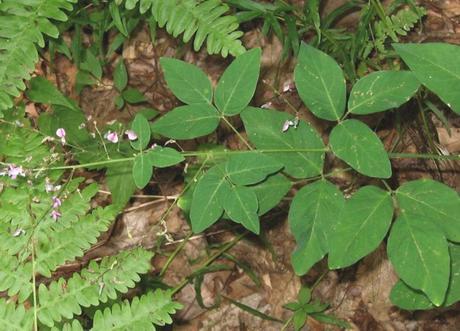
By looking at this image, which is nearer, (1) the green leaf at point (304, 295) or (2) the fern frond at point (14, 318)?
(2) the fern frond at point (14, 318)

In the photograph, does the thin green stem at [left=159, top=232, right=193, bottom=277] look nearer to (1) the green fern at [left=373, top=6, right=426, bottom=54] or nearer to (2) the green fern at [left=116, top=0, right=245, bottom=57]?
(2) the green fern at [left=116, top=0, right=245, bottom=57]

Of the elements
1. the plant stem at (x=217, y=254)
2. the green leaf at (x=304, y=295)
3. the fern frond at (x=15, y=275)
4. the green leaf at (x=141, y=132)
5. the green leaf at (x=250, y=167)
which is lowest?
the green leaf at (x=304, y=295)

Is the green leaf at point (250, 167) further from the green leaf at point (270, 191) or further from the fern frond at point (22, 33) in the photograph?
the fern frond at point (22, 33)

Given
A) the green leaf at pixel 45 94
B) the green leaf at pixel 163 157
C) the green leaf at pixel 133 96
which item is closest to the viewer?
the green leaf at pixel 163 157

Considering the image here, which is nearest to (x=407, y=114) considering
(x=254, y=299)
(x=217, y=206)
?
(x=254, y=299)

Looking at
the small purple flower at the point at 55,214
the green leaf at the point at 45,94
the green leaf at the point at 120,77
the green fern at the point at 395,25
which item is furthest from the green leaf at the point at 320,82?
the green leaf at the point at 120,77

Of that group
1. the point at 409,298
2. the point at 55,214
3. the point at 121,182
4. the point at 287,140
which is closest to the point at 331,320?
the point at 409,298
